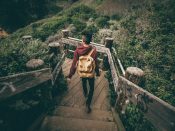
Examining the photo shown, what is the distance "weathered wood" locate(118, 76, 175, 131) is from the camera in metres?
3.49

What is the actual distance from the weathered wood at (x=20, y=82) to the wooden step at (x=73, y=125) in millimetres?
1073

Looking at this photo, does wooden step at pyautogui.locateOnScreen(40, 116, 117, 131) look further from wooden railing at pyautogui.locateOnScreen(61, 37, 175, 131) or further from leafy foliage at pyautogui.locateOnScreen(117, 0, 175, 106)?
leafy foliage at pyautogui.locateOnScreen(117, 0, 175, 106)

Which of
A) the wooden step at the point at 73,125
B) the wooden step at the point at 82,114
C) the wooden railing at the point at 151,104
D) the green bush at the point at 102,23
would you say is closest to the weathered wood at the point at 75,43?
the wooden railing at the point at 151,104

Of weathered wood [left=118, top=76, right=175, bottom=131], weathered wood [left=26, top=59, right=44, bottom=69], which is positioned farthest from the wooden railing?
weathered wood [left=26, top=59, right=44, bottom=69]

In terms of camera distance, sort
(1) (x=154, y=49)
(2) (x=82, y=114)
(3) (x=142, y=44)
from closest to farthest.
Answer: (2) (x=82, y=114) < (1) (x=154, y=49) < (3) (x=142, y=44)

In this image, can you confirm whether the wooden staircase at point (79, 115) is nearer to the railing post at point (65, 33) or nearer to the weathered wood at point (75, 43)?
the weathered wood at point (75, 43)

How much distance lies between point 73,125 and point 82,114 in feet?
2.13

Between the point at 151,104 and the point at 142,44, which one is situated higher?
the point at 142,44

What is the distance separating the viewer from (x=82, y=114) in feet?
18.4

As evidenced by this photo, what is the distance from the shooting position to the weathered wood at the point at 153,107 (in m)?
3.49

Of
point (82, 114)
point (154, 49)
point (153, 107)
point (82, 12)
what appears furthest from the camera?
point (82, 12)

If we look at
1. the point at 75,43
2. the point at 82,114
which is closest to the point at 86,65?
the point at 82,114

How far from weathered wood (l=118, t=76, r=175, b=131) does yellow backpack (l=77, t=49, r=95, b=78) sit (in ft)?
3.06

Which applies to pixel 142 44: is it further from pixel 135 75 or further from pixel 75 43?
pixel 135 75
